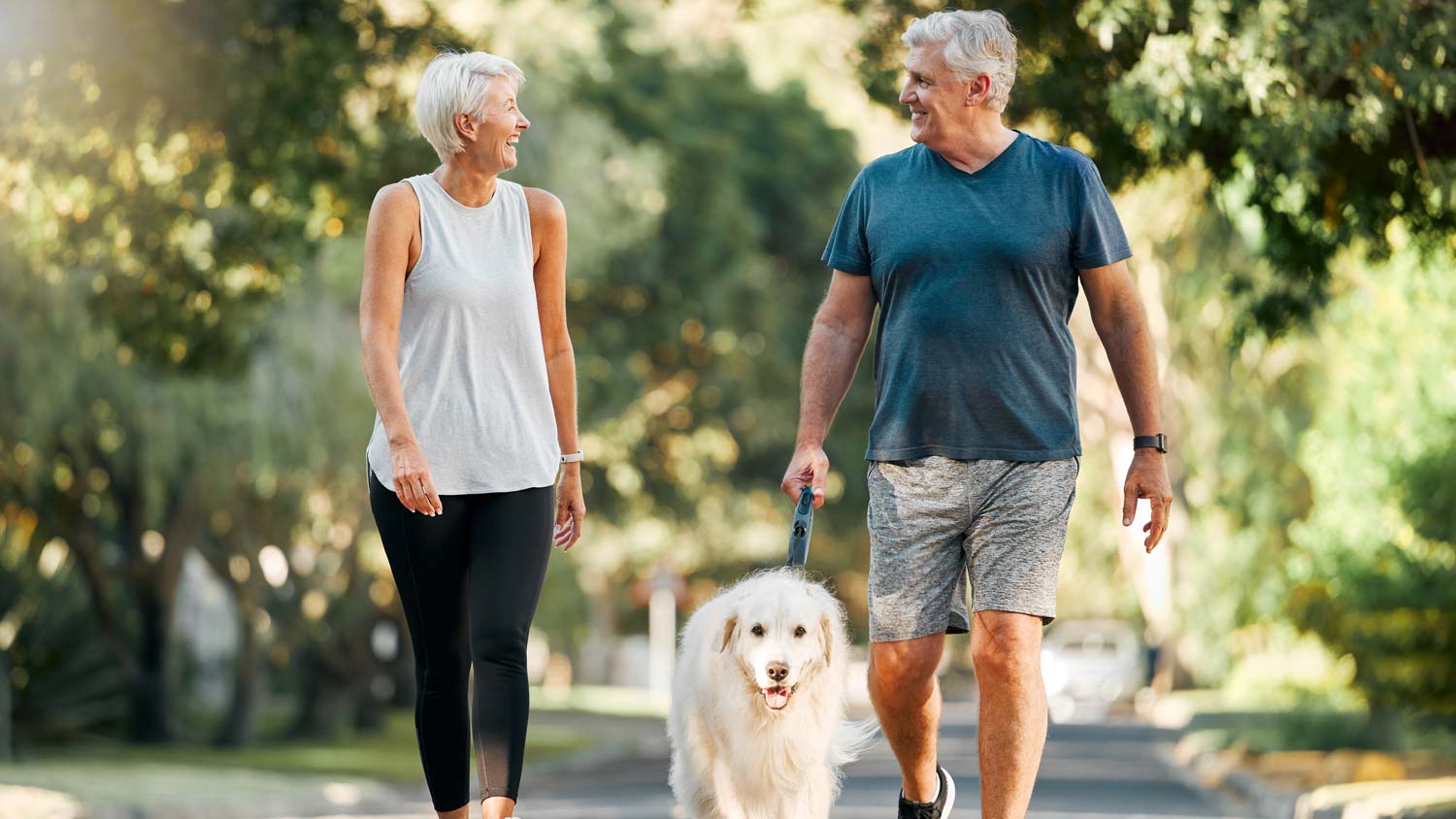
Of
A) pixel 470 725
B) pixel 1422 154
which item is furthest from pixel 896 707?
pixel 1422 154

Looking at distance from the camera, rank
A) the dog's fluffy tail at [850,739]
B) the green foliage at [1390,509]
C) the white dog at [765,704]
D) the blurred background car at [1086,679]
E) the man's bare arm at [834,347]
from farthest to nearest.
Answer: the blurred background car at [1086,679] → the green foliage at [1390,509] → the dog's fluffy tail at [850,739] → the man's bare arm at [834,347] → the white dog at [765,704]

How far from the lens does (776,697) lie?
632cm

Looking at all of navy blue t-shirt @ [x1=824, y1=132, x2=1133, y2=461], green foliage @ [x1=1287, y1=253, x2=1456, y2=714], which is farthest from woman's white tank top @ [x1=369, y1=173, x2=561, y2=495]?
green foliage @ [x1=1287, y1=253, x2=1456, y2=714]

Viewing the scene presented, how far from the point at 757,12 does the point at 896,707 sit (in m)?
9.86

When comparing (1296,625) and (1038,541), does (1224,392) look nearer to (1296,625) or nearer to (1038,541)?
(1296,625)

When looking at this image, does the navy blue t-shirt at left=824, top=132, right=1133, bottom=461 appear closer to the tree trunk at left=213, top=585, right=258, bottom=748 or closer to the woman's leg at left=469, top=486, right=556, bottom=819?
the woman's leg at left=469, top=486, right=556, bottom=819

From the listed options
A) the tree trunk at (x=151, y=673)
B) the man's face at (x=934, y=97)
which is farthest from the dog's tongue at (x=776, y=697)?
the tree trunk at (x=151, y=673)

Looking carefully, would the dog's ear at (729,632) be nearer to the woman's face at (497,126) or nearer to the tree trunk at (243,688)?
the woman's face at (497,126)

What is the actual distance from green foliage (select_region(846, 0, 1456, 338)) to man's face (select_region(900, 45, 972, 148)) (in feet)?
11.5

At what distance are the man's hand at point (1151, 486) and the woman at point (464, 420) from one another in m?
1.64

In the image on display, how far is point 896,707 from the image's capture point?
20.8 ft

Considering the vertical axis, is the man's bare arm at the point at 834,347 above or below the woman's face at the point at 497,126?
below

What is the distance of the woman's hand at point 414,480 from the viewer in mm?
5660

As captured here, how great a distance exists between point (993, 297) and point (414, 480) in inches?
66.0
